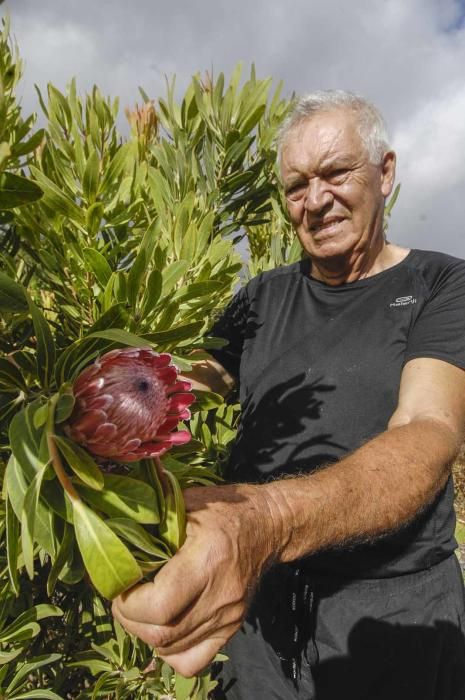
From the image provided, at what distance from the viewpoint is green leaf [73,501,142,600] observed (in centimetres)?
44

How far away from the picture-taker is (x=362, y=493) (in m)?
0.80

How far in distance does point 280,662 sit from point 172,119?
5.25 ft

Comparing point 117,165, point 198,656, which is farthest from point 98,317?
point 198,656

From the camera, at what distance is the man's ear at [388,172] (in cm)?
173

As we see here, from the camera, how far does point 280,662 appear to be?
150 centimetres

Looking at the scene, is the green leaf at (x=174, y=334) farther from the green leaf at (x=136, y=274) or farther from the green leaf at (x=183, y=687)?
the green leaf at (x=183, y=687)

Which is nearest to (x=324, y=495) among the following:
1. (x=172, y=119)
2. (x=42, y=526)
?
(x=42, y=526)

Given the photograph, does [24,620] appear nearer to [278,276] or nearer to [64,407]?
[64,407]

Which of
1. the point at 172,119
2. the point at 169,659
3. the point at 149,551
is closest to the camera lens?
the point at 149,551

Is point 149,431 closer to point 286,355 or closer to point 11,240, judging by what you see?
point 11,240

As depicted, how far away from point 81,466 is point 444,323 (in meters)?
1.07

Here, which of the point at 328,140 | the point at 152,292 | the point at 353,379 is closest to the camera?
the point at 152,292

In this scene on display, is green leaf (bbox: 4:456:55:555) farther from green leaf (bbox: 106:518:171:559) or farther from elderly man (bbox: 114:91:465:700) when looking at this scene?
elderly man (bbox: 114:91:465:700)

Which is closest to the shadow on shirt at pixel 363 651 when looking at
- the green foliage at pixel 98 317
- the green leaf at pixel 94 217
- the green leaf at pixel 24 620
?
the green foliage at pixel 98 317
